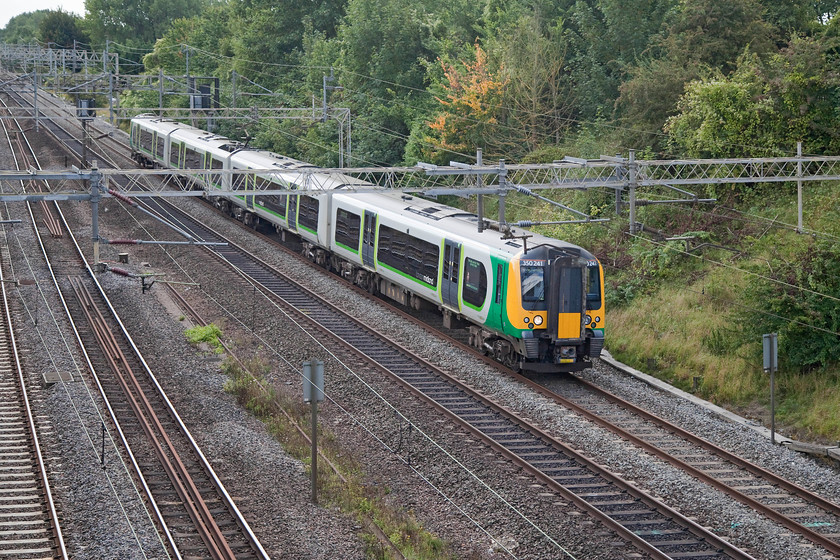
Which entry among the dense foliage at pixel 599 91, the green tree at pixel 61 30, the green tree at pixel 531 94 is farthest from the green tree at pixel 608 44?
the green tree at pixel 61 30

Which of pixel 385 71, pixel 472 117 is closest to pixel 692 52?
pixel 472 117

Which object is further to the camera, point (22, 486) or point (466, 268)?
point (466, 268)

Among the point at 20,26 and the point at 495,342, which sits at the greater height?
the point at 20,26

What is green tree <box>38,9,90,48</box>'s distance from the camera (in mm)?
110312

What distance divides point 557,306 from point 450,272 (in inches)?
135

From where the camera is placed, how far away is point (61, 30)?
111625 millimetres

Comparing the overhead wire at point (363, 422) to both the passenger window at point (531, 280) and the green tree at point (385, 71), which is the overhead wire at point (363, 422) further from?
the green tree at point (385, 71)

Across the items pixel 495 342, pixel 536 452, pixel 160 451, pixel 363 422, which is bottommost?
pixel 160 451

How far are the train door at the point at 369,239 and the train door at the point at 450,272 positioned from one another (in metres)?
4.13

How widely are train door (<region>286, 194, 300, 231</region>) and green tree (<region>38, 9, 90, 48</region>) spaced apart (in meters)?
87.3

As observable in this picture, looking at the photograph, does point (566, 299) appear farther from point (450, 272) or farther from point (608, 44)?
point (608, 44)

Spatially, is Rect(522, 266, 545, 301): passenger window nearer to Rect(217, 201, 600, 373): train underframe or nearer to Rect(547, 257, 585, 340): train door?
Rect(547, 257, 585, 340): train door

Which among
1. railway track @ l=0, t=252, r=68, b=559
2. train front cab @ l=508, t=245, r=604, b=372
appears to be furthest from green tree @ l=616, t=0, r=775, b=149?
railway track @ l=0, t=252, r=68, b=559

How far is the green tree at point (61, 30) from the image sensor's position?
4343 inches
